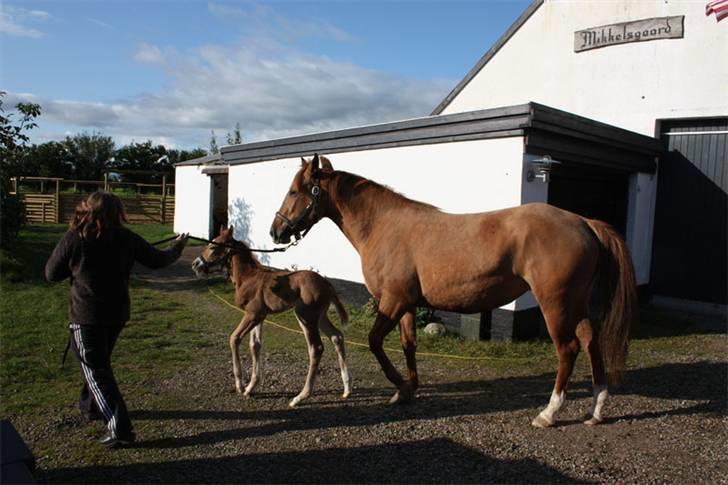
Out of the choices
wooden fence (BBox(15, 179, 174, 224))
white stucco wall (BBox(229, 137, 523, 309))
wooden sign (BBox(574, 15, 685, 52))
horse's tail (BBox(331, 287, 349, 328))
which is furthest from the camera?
wooden fence (BBox(15, 179, 174, 224))

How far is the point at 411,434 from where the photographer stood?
427 centimetres

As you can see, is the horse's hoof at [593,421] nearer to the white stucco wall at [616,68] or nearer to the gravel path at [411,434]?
the gravel path at [411,434]

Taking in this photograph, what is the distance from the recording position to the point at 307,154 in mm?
10688

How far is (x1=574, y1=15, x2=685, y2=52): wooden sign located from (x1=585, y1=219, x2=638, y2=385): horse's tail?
828cm

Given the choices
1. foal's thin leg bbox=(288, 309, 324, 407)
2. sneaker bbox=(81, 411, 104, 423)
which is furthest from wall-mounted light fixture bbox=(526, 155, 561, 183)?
sneaker bbox=(81, 411, 104, 423)

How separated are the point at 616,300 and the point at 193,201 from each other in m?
17.3

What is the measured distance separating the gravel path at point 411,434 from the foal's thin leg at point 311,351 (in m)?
0.10

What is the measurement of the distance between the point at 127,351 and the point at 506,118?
19.6ft

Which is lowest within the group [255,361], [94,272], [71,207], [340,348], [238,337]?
[255,361]

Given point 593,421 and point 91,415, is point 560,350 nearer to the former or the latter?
point 593,421

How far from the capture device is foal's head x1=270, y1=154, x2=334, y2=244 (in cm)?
528

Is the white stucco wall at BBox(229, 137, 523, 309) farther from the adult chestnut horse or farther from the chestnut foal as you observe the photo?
the chestnut foal

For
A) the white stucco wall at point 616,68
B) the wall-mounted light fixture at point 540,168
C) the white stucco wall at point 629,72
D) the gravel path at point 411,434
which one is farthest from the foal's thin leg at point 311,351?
the white stucco wall at point 616,68

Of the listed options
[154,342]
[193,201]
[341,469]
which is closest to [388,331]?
[341,469]
